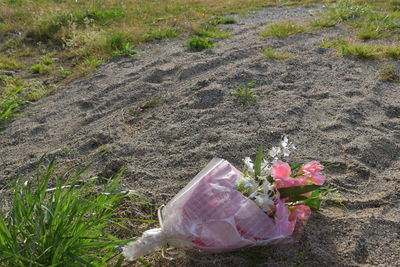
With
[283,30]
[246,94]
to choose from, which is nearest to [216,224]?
[246,94]

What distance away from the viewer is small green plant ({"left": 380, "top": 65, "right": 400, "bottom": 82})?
13.5 feet

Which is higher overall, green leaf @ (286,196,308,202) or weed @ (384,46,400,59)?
green leaf @ (286,196,308,202)

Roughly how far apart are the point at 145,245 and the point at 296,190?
794mm

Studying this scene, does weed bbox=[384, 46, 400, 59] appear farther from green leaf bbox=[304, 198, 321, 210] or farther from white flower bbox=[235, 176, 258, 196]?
white flower bbox=[235, 176, 258, 196]

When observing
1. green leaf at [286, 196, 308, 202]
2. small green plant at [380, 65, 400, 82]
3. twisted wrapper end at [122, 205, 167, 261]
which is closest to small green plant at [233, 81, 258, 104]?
small green plant at [380, 65, 400, 82]

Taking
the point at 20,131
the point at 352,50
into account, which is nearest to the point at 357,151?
the point at 352,50

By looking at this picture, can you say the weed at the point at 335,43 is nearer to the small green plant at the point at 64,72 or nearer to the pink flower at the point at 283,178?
the small green plant at the point at 64,72

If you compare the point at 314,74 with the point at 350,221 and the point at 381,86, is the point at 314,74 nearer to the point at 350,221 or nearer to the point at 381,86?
the point at 381,86

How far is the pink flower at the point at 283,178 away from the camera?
2.02 meters

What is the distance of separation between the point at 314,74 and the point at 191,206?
280 cm

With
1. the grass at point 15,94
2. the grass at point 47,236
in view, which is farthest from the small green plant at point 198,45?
the grass at point 47,236

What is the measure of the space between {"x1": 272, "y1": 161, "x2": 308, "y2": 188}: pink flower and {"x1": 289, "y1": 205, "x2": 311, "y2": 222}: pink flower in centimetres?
14

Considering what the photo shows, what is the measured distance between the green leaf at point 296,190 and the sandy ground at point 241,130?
0.27 metres

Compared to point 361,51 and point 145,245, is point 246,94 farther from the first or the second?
point 145,245
